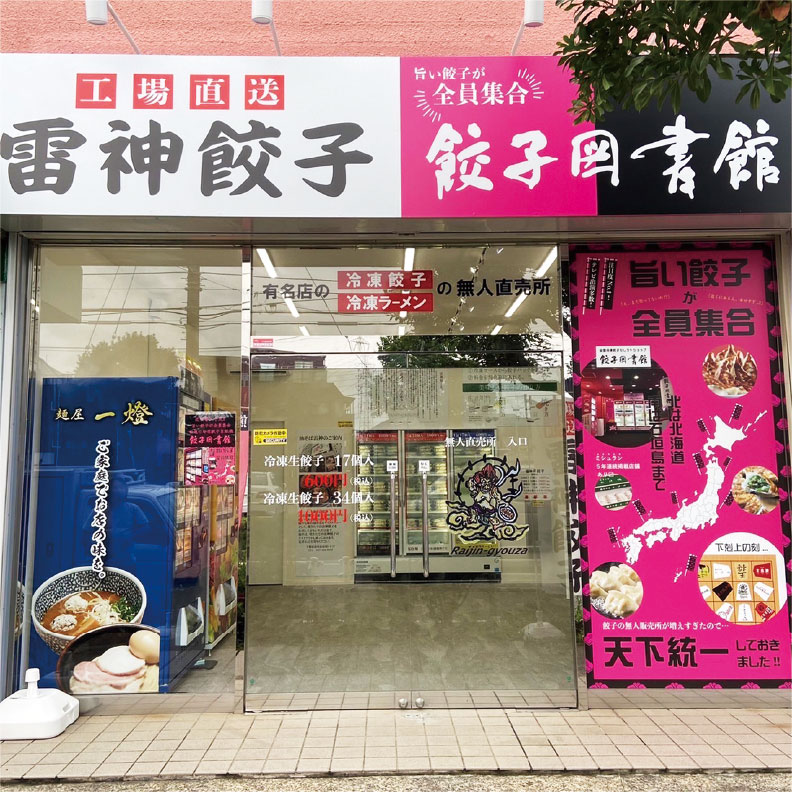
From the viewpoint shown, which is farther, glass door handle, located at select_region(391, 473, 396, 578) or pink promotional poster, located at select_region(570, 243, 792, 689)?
glass door handle, located at select_region(391, 473, 396, 578)

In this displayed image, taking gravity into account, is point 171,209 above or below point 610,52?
below

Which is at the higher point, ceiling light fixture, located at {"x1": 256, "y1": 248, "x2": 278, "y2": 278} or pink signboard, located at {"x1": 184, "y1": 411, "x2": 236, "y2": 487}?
ceiling light fixture, located at {"x1": 256, "y1": 248, "x2": 278, "y2": 278}

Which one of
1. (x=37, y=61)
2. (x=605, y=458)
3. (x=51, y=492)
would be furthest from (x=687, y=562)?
(x=37, y=61)

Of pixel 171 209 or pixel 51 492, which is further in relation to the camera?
pixel 51 492

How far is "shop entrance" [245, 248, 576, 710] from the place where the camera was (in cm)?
472

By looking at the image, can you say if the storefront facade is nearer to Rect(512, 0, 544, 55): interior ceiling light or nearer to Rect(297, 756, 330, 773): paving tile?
Rect(512, 0, 544, 55): interior ceiling light

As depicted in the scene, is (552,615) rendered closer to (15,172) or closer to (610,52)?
(610,52)

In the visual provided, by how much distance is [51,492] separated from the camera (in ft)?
15.5

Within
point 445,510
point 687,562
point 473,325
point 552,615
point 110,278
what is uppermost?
point 110,278

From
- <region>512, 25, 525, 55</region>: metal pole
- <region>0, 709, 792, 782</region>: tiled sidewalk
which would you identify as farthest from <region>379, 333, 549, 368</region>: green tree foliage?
<region>0, 709, 792, 782</region>: tiled sidewalk

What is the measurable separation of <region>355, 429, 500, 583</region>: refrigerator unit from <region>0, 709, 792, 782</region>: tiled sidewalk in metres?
1.01

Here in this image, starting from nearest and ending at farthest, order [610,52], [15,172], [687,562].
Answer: [610,52], [15,172], [687,562]

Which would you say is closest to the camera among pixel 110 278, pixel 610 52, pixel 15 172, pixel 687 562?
pixel 610 52

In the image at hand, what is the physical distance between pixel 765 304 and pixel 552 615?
2.86 metres
